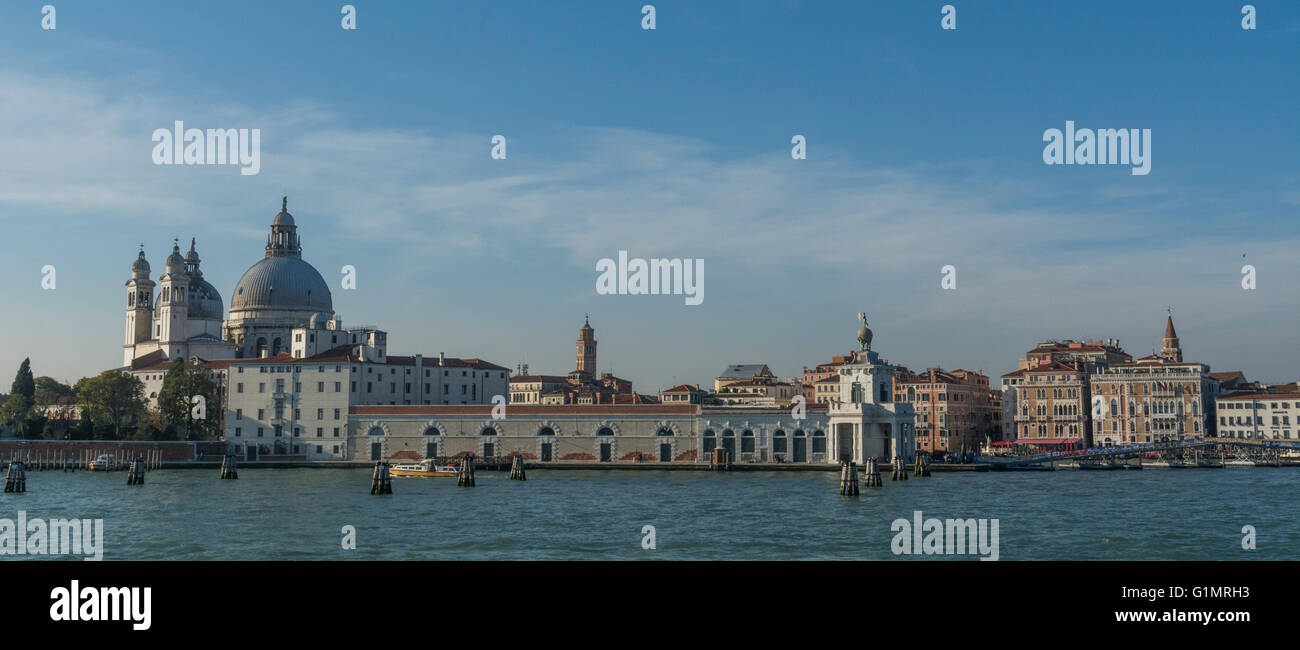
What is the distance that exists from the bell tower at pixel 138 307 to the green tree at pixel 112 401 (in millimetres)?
14224

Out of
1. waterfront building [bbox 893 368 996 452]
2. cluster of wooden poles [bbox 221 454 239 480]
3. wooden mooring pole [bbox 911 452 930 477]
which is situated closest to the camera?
cluster of wooden poles [bbox 221 454 239 480]

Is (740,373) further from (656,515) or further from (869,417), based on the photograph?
(656,515)

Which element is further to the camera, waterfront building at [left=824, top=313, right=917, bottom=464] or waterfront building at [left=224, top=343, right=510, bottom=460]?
waterfront building at [left=224, top=343, right=510, bottom=460]

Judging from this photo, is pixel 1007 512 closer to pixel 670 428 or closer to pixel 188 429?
pixel 670 428

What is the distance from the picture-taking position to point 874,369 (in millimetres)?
61938

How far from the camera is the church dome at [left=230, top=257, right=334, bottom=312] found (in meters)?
81.3

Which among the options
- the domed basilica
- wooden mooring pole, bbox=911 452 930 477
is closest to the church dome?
the domed basilica

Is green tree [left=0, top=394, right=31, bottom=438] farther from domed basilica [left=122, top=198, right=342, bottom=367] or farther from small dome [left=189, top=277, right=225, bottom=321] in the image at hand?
small dome [left=189, top=277, right=225, bottom=321]

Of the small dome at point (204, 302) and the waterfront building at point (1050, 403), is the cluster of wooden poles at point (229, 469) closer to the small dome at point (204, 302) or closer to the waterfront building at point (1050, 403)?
the small dome at point (204, 302)

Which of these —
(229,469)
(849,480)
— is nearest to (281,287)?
(229,469)

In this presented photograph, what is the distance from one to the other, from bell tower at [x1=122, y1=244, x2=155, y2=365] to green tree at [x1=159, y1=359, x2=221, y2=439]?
1632 cm
